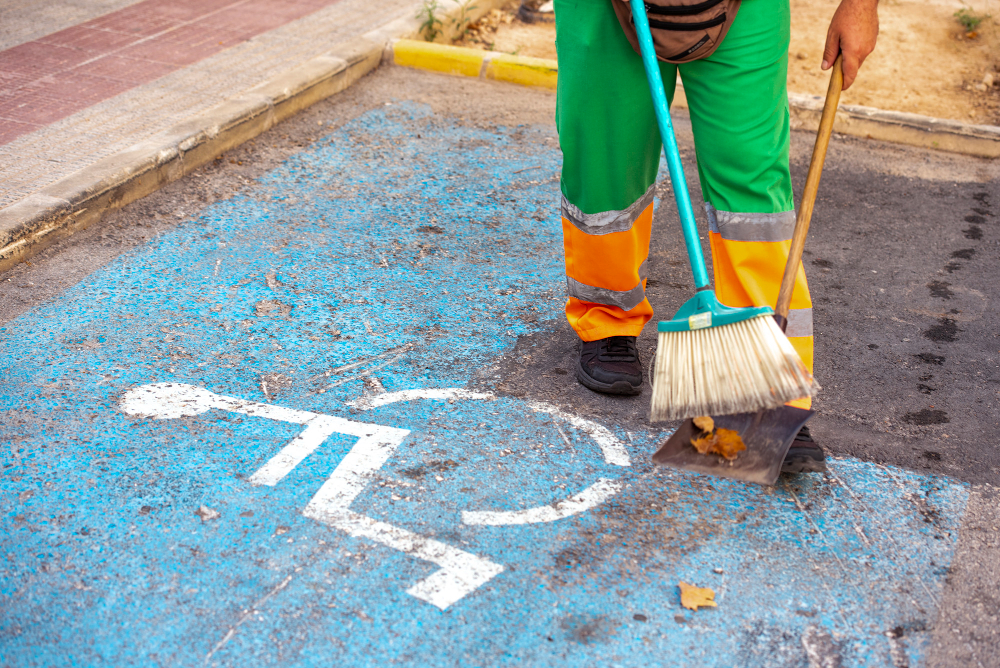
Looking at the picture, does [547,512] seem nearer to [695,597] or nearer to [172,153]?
[695,597]

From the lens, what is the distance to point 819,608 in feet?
6.19

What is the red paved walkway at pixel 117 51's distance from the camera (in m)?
4.35

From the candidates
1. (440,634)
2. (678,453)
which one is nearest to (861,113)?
(678,453)

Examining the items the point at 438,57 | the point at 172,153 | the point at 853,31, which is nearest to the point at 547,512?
the point at 853,31

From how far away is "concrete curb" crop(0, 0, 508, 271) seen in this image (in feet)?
10.8

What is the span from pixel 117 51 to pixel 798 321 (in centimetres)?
449

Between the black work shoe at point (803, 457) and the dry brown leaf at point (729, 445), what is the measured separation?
0.78 feet

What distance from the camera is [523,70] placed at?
203 inches

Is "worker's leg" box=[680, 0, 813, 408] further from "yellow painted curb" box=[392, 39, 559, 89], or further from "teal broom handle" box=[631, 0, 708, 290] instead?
"yellow painted curb" box=[392, 39, 559, 89]

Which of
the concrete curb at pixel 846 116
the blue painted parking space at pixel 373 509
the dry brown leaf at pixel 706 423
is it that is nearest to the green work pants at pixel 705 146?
the dry brown leaf at pixel 706 423

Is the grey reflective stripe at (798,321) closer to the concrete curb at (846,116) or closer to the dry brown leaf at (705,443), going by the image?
the dry brown leaf at (705,443)

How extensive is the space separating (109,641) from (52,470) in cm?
66

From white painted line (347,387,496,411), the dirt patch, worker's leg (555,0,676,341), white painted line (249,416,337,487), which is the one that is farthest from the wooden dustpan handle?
the dirt patch

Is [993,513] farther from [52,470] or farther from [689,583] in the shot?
[52,470]
